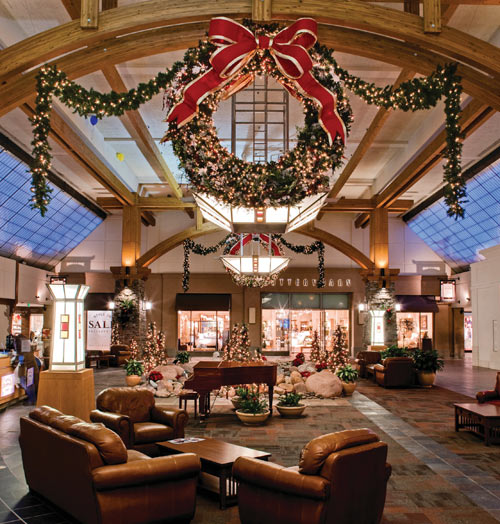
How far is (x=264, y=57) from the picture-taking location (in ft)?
19.2

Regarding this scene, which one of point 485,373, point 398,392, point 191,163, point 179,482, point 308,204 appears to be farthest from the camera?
point 485,373

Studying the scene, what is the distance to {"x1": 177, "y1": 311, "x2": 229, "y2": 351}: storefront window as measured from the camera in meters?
24.9

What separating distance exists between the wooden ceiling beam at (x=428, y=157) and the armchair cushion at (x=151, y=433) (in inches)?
197

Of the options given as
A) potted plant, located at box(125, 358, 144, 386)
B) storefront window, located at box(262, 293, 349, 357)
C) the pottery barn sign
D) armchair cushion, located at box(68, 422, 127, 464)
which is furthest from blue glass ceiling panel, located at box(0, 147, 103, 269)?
armchair cushion, located at box(68, 422, 127, 464)

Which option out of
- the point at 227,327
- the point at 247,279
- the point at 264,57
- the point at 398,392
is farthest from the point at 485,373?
the point at 264,57

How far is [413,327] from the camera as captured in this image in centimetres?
2542

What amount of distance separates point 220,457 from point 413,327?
21872mm

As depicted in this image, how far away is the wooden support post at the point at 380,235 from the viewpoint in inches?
732

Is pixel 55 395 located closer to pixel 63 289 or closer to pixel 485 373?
pixel 63 289

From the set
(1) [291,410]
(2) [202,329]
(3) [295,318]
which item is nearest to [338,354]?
(1) [291,410]

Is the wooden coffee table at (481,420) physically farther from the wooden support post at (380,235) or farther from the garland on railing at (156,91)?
the wooden support post at (380,235)

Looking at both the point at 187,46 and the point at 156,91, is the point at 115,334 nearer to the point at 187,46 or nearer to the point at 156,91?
the point at 187,46

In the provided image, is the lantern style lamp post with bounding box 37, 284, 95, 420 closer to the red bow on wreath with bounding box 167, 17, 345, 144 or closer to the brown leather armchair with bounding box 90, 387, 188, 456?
the brown leather armchair with bounding box 90, 387, 188, 456

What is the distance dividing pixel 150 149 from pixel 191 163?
23.4 ft
